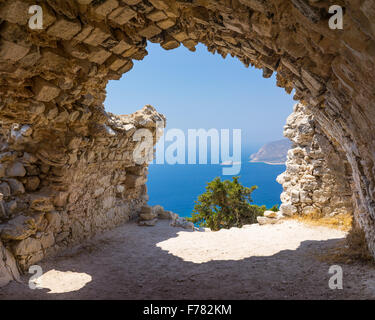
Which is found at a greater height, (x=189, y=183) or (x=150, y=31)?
(x=150, y=31)

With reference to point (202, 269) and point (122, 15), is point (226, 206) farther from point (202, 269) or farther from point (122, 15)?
point (122, 15)

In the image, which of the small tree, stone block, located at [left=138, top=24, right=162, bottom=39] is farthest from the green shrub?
stone block, located at [left=138, top=24, right=162, bottom=39]

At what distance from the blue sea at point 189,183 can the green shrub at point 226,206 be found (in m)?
8.09

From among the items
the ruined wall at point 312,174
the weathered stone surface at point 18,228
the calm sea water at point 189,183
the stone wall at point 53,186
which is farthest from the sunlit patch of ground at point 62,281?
the calm sea water at point 189,183

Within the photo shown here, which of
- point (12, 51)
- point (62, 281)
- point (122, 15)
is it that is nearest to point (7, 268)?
point (62, 281)

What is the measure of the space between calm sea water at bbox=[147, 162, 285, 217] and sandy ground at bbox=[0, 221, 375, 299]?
17764mm

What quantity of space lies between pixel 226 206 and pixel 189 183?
23.3m

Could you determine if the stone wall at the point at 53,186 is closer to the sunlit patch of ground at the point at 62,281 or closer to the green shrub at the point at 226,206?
the sunlit patch of ground at the point at 62,281

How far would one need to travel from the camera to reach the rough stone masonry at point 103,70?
6.94 feet

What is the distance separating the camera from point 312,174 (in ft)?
22.7

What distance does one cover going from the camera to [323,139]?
6.77m

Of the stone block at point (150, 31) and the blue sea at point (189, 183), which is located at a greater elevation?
the stone block at point (150, 31)

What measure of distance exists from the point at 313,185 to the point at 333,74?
522cm
